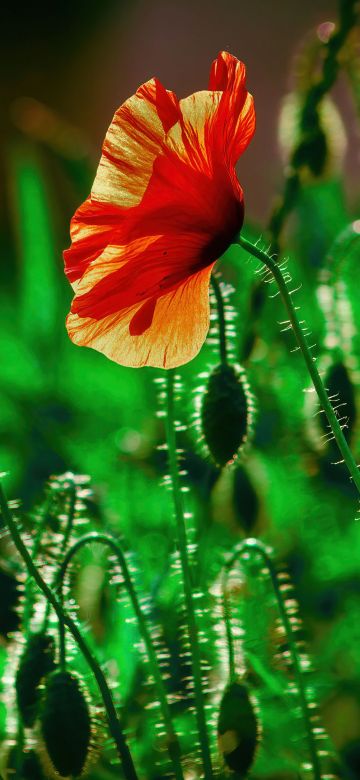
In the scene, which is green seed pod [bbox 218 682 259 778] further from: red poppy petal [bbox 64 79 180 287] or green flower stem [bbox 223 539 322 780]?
red poppy petal [bbox 64 79 180 287]

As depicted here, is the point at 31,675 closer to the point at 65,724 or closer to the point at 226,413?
the point at 65,724

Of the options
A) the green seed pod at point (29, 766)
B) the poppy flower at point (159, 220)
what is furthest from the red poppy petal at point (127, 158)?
the green seed pod at point (29, 766)

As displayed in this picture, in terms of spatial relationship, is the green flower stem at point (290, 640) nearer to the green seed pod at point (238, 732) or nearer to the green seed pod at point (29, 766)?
the green seed pod at point (238, 732)

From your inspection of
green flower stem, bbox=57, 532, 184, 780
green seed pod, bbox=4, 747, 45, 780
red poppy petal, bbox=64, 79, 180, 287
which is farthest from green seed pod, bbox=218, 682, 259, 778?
red poppy petal, bbox=64, 79, 180, 287

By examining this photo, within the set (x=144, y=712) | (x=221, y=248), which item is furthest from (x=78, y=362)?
(x=221, y=248)

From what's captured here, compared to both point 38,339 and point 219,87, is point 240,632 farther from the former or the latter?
point 38,339
